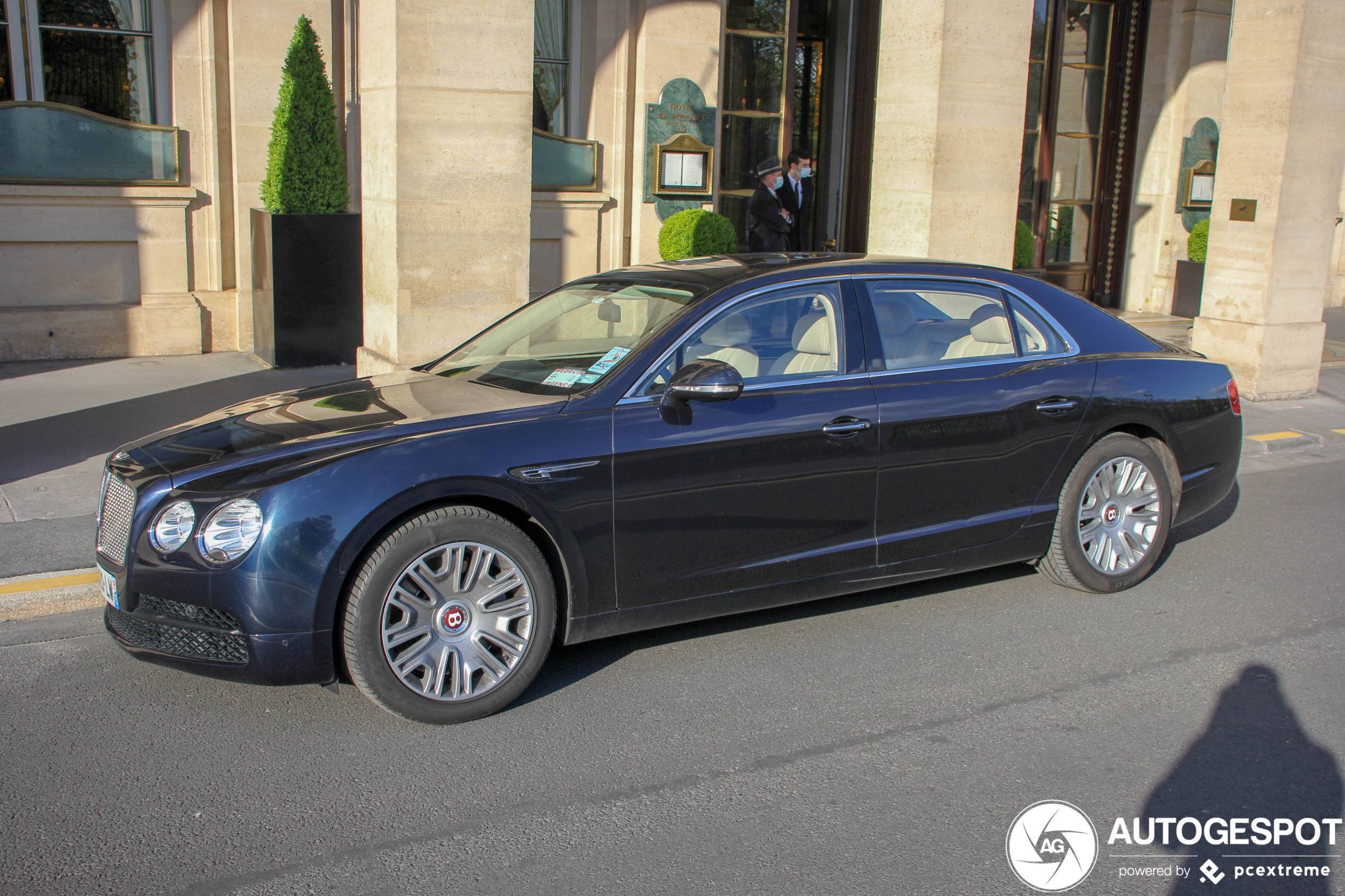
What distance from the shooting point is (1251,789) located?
3.79 meters

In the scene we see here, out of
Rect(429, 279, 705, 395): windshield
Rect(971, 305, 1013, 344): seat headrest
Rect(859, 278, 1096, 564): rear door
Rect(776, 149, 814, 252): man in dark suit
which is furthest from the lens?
Rect(776, 149, 814, 252): man in dark suit

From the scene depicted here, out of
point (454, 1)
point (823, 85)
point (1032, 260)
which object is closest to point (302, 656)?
point (454, 1)

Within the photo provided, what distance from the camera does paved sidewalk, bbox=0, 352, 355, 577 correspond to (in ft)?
19.5

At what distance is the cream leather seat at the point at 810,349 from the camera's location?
16.0 ft

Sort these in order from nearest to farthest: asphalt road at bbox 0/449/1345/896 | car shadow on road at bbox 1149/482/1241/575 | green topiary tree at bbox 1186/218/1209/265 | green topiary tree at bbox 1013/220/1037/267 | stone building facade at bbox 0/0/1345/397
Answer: asphalt road at bbox 0/449/1345/896, car shadow on road at bbox 1149/482/1241/575, stone building facade at bbox 0/0/1345/397, green topiary tree at bbox 1013/220/1037/267, green topiary tree at bbox 1186/218/1209/265

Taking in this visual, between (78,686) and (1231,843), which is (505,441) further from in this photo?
(1231,843)

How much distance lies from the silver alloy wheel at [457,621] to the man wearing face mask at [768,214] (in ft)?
23.2

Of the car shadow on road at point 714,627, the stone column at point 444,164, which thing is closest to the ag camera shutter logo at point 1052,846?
the car shadow on road at point 714,627

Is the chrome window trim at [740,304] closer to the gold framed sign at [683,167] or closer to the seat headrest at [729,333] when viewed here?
the seat headrest at [729,333]

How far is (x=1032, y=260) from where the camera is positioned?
13.7 meters

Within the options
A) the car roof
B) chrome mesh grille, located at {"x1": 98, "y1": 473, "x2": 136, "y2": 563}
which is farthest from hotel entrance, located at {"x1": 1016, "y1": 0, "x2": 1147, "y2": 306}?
chrome mesh grille, located at {"x1": 98, "y1": 473, "x2": 136, "y2": 563}


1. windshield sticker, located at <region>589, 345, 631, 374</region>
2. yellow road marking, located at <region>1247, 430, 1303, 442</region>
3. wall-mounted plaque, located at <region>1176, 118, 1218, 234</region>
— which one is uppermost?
wall-mounted plaque, located at <region>1176, 118, 1218, 234</region>

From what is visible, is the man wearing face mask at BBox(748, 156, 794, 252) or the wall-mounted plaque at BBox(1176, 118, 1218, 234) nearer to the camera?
the man wearing face mask at BBox(748, 156, 794, 252)

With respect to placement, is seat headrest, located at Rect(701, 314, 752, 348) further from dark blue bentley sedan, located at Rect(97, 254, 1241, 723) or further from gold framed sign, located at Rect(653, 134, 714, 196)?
gold framed sign, located at Rect(653, 134, 714, 196)
